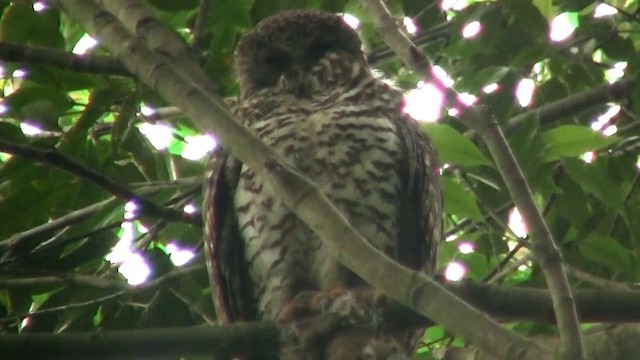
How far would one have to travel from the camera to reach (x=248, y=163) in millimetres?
2070

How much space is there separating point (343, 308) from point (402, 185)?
26.4 inches

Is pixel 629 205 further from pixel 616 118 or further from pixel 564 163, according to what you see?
pixel 616 118

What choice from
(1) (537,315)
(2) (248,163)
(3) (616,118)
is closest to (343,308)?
(1) (537,315)

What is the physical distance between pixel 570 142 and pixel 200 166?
1.31 m

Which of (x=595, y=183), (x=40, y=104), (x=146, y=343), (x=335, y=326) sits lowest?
(x=146, y=343)

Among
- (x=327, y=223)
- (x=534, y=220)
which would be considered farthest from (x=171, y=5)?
(x=534, y=220)

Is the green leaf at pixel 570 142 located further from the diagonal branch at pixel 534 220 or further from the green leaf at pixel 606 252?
the diagonal branch at pixel 534 220

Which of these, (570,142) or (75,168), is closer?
(75,168)

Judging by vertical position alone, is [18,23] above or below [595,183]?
above

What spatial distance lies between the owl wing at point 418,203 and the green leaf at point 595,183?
0.50m

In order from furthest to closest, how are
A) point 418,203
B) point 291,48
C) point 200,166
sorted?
point 291,48 → point 200,166 → point 418,203

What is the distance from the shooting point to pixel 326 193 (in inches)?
135

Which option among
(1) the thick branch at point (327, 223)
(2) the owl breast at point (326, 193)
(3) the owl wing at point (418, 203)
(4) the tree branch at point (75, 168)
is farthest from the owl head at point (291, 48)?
(1) the thick branch at point (327, 223)

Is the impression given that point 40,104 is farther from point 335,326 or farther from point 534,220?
point 534,220
